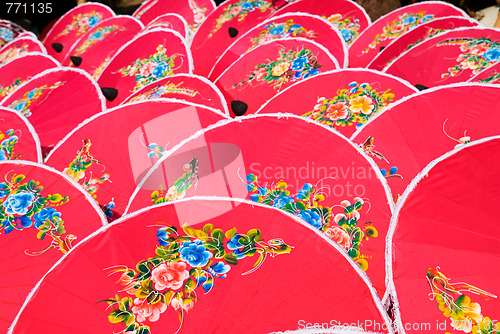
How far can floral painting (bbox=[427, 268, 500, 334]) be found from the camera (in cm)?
111

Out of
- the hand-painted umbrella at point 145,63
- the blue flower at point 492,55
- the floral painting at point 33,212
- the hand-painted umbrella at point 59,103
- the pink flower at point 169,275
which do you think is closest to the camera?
the pink flower at point 169,275

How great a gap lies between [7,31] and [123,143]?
4.66 meters

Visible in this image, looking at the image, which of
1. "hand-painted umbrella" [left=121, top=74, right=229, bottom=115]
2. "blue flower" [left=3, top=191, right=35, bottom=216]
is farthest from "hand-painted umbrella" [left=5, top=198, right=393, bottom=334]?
"hand-painted umbrella" [left=121, top=74, right=229, bottom=115]

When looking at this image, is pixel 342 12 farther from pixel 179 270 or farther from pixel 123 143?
pixel 179 270

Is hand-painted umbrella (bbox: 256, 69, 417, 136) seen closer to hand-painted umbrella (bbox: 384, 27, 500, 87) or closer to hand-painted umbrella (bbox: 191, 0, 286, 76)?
hand-painted umbrella (bbox: 384, 27, 500, 87)

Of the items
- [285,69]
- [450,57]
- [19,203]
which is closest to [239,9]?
[285,69]

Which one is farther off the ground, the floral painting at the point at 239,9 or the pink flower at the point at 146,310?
the floral painting at the point at 239,9

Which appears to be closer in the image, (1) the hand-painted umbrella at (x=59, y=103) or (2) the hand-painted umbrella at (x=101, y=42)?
(1) the hand-painted umbrella at (x=59, y=103)

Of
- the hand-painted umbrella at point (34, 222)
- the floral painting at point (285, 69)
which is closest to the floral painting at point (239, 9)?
the floral painting at point (285, 69)

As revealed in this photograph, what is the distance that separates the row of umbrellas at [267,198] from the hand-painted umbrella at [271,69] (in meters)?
0.01

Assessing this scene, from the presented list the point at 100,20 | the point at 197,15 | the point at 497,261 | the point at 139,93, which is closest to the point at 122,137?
the point at 139,93

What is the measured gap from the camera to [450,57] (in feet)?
7.76

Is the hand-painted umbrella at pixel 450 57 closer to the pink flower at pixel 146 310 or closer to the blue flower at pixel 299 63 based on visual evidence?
the blue flower at pixel 299 63

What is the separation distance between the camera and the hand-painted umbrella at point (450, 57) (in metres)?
2.25
